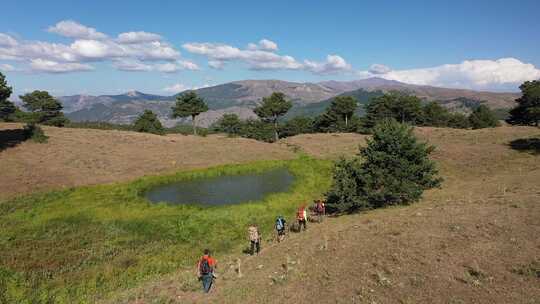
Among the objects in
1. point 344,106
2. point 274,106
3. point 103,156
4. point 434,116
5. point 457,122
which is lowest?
point 103,156

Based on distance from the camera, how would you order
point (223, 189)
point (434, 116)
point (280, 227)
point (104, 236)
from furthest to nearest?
point (434, 116), point (223, 189), point (104, 236), point (280, 227)

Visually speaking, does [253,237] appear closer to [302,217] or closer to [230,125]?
[302,217]

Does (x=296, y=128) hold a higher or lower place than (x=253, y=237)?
higher

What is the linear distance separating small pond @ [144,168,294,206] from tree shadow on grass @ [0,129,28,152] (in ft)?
104

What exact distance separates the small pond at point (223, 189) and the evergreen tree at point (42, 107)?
218 feet

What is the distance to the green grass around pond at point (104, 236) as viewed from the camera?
74.6 ft

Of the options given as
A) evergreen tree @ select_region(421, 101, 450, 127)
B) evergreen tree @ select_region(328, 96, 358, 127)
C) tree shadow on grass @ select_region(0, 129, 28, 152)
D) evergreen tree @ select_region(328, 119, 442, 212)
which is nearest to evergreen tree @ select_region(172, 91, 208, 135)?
tree shadow on grass @ select_region(0, 129, 28, 152)

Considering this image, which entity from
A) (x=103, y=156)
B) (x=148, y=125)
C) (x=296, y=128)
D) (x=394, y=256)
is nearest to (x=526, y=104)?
(x=296, y=128)

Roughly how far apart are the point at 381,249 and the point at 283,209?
1929 centimetres

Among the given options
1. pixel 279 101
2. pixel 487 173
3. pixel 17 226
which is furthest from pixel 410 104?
pixel 17 226

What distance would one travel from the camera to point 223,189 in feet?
165

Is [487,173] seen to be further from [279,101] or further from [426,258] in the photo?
[279,101]

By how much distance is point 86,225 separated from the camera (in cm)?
3441

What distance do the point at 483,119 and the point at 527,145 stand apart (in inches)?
2509
